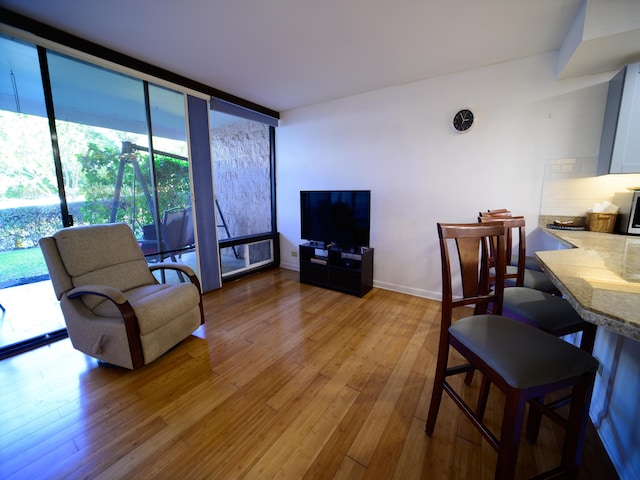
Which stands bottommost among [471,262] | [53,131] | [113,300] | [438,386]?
[438,386]

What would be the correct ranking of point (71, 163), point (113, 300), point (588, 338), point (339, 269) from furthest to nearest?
1. point (339, 269)
2. point (71, 163)
3. point (113, 300)
4. point (588, 338)

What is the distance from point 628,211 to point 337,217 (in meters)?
2.57

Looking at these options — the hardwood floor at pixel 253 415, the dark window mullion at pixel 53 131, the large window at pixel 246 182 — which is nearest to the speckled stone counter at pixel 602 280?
the hardwood floor at pixel 253 415

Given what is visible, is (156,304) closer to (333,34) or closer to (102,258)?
(102,258)

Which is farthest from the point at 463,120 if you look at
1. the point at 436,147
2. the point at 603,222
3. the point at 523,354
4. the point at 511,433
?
the point at 511,433

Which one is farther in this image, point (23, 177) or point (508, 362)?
point (23, 177)

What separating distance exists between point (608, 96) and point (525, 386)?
106 inches

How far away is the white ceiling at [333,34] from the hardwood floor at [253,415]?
253cm

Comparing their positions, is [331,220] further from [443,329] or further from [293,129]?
[443,329]

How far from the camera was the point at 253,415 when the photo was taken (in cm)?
151

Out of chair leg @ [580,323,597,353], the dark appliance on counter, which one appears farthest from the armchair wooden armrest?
the dark appliance on counter

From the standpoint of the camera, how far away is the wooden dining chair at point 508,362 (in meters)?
0.92

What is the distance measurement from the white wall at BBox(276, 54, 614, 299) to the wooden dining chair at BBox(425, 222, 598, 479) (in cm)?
164

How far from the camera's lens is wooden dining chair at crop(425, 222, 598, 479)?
36.2 inches
